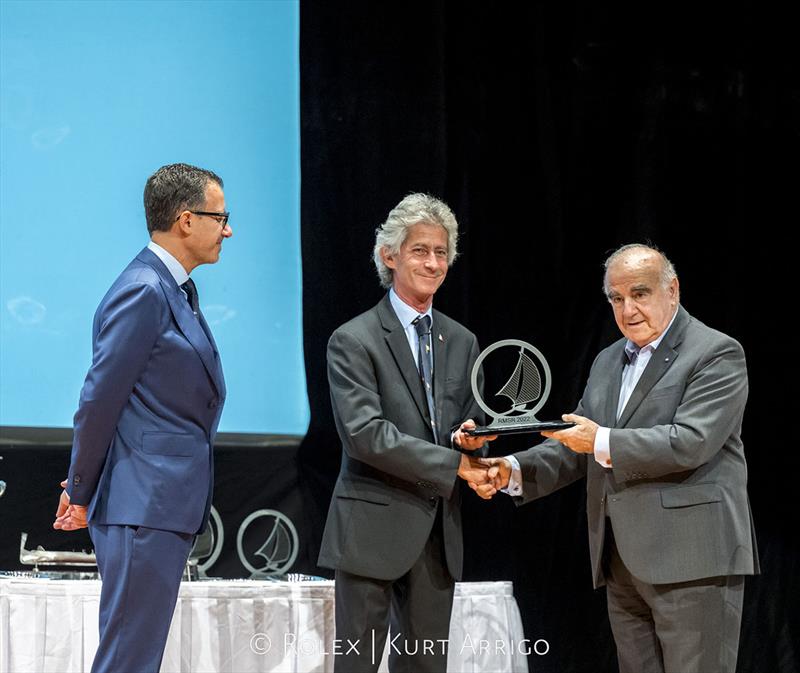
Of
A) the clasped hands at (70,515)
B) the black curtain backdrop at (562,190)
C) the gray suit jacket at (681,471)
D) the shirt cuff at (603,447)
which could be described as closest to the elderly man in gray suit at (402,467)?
the shirt cuff at (603,447)

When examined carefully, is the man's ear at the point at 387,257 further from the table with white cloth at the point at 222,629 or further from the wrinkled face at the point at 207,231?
the table with white cloth at the point at 222,629

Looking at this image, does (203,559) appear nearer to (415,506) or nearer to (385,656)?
(385,656)

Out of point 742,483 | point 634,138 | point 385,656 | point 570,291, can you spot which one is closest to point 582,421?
point 742,483

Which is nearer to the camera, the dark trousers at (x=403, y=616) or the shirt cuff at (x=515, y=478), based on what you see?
the dark trousers at (x=403, y=616)

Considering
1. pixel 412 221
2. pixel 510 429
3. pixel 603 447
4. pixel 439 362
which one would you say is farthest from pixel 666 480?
pixel 412 221

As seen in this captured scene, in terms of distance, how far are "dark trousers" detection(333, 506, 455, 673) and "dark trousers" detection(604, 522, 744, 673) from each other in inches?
22.7

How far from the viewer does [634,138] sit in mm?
4734

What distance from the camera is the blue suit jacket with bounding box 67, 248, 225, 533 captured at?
2602 millimetres

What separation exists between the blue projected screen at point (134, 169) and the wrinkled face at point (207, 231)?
4.70 ft

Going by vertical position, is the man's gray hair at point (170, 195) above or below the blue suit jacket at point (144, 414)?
above

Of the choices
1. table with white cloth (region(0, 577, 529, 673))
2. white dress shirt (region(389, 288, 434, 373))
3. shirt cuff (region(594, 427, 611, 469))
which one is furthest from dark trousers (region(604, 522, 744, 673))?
white dress shirt (region(389, 288, 434, 373))

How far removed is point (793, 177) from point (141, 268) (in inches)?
128

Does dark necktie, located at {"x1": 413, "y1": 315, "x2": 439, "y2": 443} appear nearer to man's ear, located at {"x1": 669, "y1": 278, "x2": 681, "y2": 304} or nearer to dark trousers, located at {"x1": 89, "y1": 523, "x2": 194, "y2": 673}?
man's ear, located at {"x1": 669, "y1": 278, "x2": 681, "y2": 304}

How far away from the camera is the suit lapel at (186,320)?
2725 mm
